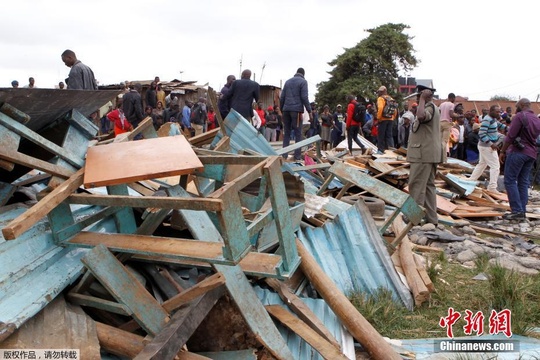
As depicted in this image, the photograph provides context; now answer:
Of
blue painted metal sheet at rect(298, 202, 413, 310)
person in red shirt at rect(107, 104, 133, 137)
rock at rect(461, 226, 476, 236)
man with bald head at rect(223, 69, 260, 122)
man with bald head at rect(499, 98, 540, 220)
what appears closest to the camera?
blue painted metal sheet at rect(298, 202, 413, 310)

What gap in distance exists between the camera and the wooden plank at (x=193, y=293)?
2816 millimetres

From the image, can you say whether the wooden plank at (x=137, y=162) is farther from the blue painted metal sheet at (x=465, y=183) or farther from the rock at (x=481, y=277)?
the blue painted metal sheet at (x=465, y=183)

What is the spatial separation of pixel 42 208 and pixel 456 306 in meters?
3.43

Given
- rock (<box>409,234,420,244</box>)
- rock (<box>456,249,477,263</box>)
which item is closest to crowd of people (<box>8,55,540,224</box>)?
rock (<box>409,234,420,244</box>)

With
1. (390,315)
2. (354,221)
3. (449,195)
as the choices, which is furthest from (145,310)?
(449,195)

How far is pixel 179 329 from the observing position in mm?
2535

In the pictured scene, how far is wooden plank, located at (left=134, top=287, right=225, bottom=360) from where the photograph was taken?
238 cm

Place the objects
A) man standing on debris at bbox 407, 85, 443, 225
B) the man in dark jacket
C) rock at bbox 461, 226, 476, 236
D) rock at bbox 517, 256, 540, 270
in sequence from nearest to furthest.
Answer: rock at bbox 517, 256, 540, 270 < man standing on debris at bbox 407, 85, 443, 225 < rock at bbox 461, 226, 476, 236 < the man in dark jacket

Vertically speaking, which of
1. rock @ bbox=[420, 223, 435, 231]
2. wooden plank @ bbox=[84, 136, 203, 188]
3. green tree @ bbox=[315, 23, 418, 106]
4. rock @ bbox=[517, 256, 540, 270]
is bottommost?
rock @ bbox=[517, 256, 540, 270]

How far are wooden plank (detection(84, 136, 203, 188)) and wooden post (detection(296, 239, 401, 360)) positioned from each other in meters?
1.21

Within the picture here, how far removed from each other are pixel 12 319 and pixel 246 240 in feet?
4.23

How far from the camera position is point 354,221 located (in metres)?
4.57

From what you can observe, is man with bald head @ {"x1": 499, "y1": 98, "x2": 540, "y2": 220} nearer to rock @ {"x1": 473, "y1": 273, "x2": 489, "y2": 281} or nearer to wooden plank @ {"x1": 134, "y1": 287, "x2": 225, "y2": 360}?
rock @ {"x1": 473, "y1": 273, "x2": 489, "y2": 281}

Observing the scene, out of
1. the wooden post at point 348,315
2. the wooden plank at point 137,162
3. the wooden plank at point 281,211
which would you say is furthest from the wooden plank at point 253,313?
the wooden plank at point 137,162
